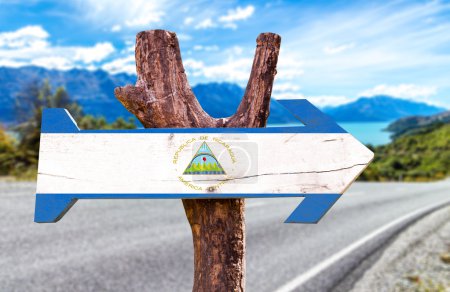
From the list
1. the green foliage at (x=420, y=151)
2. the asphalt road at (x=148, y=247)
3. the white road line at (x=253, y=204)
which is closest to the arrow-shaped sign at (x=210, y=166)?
the asphalt road at (x=148, y=247)

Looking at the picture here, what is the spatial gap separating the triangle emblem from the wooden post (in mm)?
124

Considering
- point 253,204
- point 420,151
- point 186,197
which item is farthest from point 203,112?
point 420,151

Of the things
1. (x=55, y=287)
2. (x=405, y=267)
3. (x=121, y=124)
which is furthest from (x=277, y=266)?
(x=121, y=124)

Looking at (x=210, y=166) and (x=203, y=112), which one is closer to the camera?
(x=210, y=166)

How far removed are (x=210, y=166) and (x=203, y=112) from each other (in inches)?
10.8

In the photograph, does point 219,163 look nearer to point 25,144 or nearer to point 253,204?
point 253,204

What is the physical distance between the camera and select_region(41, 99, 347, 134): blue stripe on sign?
1.83m

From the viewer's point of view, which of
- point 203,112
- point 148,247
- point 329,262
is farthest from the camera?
point 148,247

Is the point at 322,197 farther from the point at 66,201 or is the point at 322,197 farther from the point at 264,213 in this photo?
the point at 264,213

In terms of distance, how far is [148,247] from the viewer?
600 cm

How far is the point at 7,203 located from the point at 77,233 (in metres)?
2.64

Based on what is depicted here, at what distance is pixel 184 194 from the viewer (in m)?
1.79

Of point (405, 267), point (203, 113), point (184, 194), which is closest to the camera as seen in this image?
point (184, 194)

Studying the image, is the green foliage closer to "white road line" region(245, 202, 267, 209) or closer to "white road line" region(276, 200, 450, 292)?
"white road line" region(245, 202, 267, 209)
